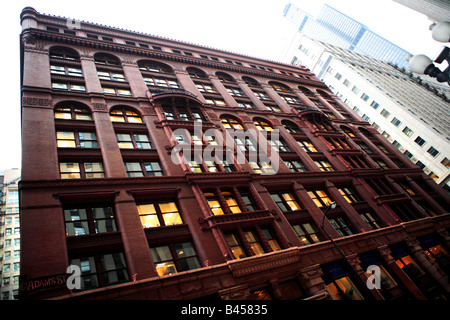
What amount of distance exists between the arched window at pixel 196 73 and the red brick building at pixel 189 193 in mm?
1317

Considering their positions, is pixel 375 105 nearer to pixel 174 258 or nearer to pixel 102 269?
pixel 174 258

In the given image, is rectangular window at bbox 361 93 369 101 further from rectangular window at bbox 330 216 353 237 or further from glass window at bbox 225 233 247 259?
glass window at bbox 225 233 247 259

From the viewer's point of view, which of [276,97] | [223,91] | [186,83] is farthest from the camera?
[276,97]

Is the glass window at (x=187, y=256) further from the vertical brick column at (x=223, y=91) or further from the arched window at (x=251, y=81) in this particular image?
the arched window at (x=251, y=81)

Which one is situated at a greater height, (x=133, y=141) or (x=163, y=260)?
(x=133, y=141)

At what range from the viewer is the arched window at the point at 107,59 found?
101 ft

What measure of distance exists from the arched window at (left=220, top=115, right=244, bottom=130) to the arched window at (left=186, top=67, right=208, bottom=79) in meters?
10.8

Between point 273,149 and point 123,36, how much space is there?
28993mm

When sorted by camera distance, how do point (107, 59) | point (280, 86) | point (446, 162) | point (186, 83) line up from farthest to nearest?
point (446, 162) → point (280, 86) → point (186, 83) → point (107, 59)

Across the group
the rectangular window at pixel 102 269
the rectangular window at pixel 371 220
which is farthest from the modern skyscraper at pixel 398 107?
the rectangular window at pixel 102 269

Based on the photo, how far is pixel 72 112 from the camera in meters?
21.6

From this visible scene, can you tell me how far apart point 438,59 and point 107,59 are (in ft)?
110

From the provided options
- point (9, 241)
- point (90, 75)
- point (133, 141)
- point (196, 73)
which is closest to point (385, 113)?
point (196, 73)

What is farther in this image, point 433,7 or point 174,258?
point 174,258
